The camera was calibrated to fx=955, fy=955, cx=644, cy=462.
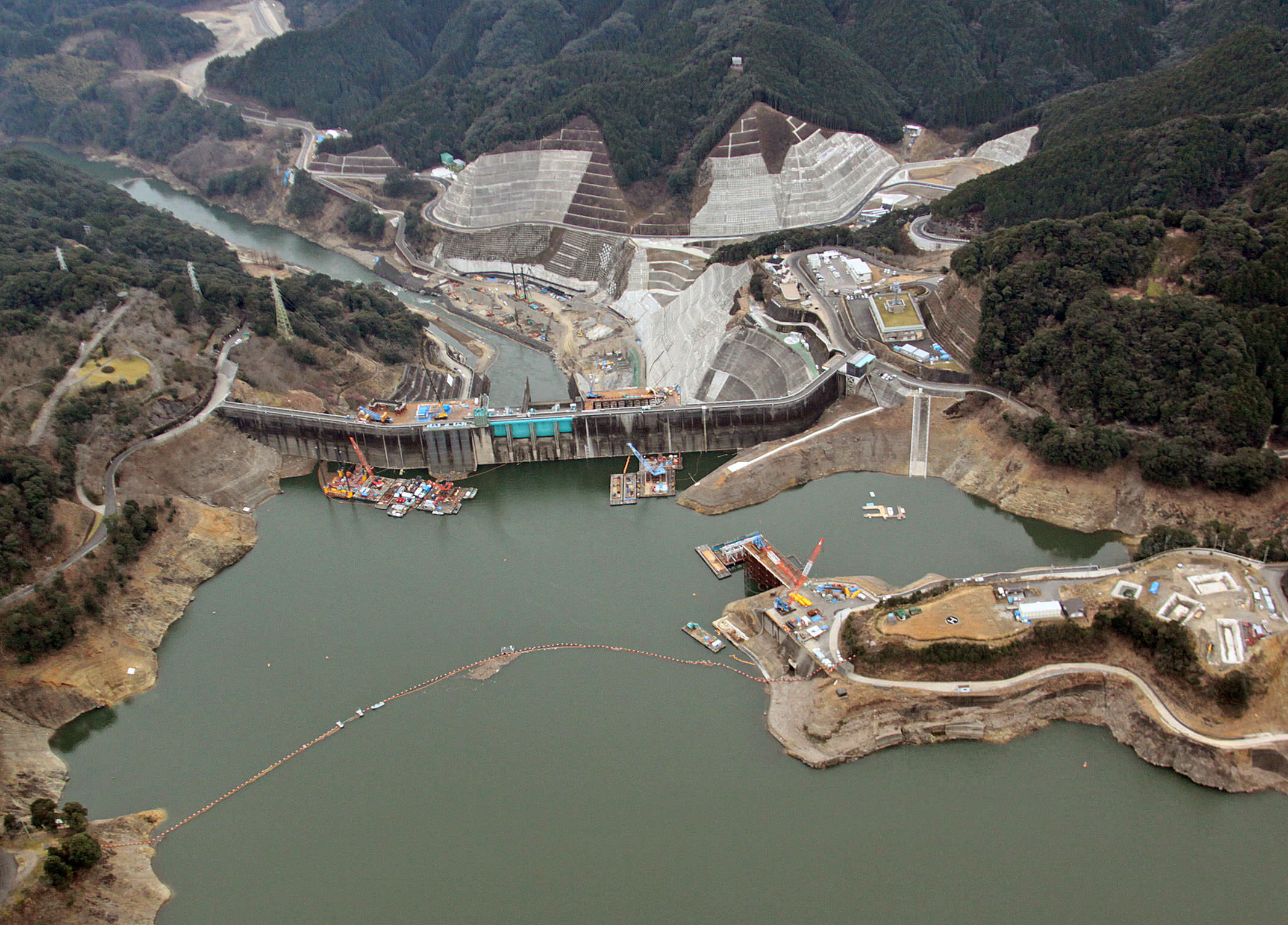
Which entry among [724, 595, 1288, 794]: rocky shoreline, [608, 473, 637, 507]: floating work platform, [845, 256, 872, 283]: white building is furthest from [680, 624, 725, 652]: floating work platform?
[845, 256, 872, 283]: white building

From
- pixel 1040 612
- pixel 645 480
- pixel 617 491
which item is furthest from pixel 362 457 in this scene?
pixel 1040 612

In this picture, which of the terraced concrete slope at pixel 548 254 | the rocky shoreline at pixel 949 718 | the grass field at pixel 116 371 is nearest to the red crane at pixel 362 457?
the grass field at pixel 116 371

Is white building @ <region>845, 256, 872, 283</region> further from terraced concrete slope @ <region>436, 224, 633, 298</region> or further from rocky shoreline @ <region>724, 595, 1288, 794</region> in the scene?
rocky shoreline @ <region>724, 595, 1288, 794</region>

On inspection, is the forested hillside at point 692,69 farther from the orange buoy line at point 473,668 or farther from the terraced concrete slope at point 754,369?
the orange buoy line at point 473,668

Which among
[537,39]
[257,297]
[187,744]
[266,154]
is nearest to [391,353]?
[257,297]

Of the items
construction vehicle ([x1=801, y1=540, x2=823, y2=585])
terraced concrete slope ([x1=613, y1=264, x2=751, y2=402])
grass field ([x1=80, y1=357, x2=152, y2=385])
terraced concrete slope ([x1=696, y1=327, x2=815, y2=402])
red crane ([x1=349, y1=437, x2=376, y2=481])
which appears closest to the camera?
construction vehicle ([x1=801, y1=540, x2=823, y2=585])

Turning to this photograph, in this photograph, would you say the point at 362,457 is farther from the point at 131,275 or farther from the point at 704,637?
the point at 704,637

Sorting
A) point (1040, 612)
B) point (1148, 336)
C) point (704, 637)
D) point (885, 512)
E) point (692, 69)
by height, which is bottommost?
point (704, 637)
